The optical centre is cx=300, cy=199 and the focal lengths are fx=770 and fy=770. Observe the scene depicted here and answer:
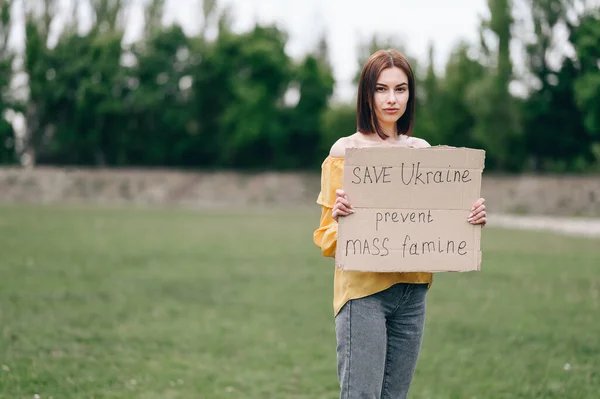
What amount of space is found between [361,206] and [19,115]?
170ft

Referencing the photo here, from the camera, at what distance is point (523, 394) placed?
19.5 ft

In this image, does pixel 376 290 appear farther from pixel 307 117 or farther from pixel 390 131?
pixel 307 117

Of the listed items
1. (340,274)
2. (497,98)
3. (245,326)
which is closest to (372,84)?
(340,274)

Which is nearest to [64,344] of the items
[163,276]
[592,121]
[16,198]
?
[163,276]

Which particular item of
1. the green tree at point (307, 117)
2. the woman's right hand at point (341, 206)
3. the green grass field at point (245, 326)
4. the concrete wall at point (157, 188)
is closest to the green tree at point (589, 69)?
the concrete wall at point (157, 188)

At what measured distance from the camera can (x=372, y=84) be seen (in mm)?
3379

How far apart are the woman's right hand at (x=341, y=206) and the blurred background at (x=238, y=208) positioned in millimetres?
3086

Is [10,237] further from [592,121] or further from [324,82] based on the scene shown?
[324,82]

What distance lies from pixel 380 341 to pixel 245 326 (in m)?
5.89

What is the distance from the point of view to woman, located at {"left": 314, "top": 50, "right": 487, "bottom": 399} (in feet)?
10.6

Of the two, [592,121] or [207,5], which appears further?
[207,5]

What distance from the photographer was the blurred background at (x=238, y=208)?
6.98m

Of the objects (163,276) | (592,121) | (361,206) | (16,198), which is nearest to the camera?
(361,206)

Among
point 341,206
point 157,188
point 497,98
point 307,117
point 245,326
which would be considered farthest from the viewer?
point 307,117
